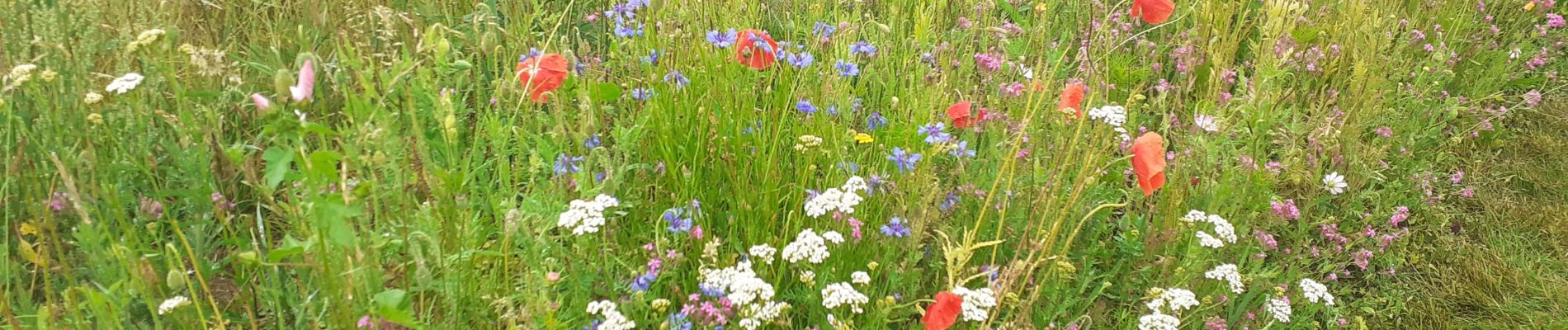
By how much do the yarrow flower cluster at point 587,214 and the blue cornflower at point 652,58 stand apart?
26.5 inches

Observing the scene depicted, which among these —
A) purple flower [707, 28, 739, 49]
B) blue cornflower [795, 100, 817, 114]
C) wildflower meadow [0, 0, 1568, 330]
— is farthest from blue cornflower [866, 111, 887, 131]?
purple flower [707, 28, 739, 49]

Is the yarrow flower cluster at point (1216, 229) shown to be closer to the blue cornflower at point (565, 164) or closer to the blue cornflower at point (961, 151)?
the blue cornflower at point (961, 151)

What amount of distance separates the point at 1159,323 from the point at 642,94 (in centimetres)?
110

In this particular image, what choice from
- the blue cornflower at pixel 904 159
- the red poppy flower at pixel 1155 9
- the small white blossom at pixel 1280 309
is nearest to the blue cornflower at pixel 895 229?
the blue cornflower at pixel 904 159

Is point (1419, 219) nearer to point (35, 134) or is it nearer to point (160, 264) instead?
point (160, 264)

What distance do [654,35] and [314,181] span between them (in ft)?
3.65

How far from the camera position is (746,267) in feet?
4.96

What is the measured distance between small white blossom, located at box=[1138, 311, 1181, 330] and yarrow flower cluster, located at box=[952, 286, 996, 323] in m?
0.34

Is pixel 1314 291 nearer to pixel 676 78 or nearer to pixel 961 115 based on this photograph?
pixel 961 115

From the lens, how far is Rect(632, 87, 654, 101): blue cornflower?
201 centimetres

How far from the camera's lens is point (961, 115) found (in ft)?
6.72

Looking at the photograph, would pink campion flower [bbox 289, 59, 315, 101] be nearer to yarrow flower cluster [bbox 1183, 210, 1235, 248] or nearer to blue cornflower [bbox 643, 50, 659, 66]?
blue cornflower [bbox 643, 50, 659, 66]

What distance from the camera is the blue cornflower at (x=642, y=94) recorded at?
201 cm

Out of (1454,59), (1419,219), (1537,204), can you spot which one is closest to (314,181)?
(1419,219)
